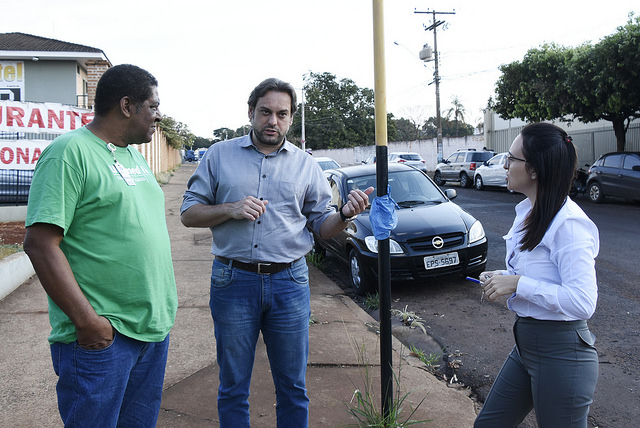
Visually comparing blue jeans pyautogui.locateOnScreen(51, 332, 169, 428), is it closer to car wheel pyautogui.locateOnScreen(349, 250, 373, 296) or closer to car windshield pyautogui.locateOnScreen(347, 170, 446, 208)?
car wheel pyautogui.locateOnScreen(349, 250, 373, 296)

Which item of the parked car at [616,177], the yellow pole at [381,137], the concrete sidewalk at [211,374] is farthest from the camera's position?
the parked car at [616,177]

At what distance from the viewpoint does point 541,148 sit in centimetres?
208

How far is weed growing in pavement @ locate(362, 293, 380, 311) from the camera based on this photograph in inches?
232

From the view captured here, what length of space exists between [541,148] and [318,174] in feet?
3.88

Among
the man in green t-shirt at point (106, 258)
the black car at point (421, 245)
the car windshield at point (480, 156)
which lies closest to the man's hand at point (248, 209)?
the man in green t-shirt at point (106, 258)

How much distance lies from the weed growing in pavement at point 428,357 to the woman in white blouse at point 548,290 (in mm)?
1988

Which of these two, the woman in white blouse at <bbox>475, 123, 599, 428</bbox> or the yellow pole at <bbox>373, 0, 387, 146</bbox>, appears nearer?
the woman in white blouse at <bbox>475, 123, 599, 428</bbox>

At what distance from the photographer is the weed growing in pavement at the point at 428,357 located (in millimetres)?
4168

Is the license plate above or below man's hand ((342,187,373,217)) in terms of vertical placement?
below

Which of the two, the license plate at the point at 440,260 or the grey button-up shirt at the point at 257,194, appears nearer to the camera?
the grey button-up shirt at the point at 257,194

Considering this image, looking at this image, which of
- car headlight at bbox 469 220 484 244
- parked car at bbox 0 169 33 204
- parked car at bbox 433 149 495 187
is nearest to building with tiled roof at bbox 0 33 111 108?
parked car at bbox 0 169 33 204

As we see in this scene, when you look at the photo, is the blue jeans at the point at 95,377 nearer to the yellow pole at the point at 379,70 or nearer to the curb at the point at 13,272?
the yellow pole at the point at 379,70

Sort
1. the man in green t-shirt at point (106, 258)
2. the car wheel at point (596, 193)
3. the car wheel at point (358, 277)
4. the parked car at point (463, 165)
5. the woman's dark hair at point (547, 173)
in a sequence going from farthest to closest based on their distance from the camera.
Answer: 1. the parked car at point (463, 165)
2. the car wheel at point (596, 193)
3. the car wheel at point (358, 277)
4. the woman's dark hair at point (547, 173)
5. the man in green t-shirt at point (106, 258)

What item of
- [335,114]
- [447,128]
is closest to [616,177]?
[335,114]
